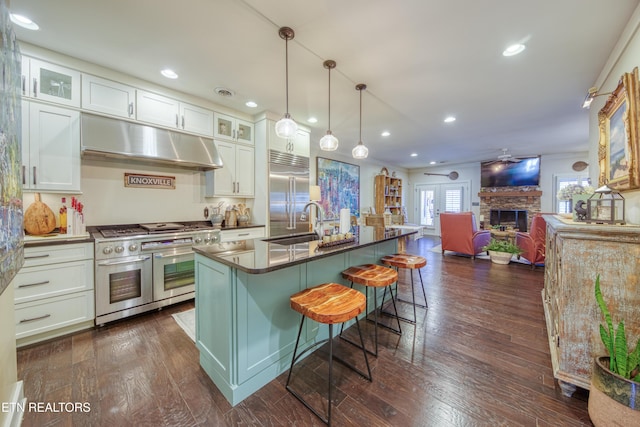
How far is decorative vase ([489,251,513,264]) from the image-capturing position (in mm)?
4848

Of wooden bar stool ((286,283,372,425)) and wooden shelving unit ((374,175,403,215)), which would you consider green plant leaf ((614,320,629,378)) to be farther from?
wooden shelving unit ((374,175,403,215))

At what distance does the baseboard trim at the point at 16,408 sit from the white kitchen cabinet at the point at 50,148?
71.2 inches

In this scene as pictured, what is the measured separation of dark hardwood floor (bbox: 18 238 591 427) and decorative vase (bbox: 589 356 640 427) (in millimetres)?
156

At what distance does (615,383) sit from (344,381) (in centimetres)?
148

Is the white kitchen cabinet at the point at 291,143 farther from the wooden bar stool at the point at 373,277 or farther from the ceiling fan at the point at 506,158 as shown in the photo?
the ceiling fan at the point at 506,158

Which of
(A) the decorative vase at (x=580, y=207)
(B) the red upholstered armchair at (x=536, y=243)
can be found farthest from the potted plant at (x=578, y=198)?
(B) the red upholstered armchair at (x=536, y=243)

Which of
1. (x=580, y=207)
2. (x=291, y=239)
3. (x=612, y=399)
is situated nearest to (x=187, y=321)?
(x=291, y=239)

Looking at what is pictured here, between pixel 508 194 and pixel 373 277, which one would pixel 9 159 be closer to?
pixel 373 277

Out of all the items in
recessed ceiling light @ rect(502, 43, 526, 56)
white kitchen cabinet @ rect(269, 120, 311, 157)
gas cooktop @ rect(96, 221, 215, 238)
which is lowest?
gas cooktop @ rect(96, 221, 215, 238)

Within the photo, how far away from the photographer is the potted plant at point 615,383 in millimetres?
1203

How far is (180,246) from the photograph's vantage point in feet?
9.53

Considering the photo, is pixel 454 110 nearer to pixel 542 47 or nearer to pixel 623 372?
pixel 542 47

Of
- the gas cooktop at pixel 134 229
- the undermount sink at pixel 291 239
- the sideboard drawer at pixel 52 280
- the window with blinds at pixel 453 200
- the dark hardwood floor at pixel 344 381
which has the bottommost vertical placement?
the dark hardwood floor at pixel 344 381

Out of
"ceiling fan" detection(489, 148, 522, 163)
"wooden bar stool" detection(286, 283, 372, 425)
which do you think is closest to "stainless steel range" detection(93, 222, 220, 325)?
"wooden bar stool" detection(286, 283, 372, 425)
